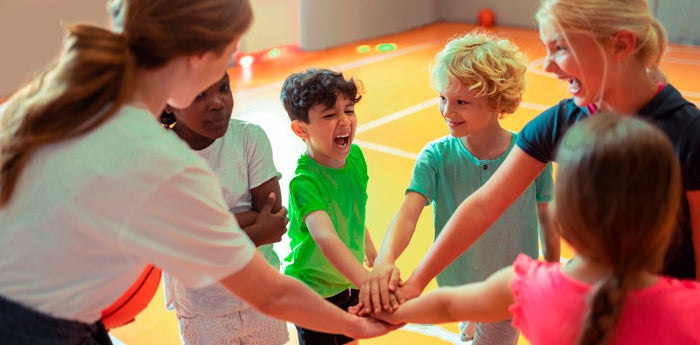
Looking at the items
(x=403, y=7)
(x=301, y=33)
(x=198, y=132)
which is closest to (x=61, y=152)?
(x=198, y=132)

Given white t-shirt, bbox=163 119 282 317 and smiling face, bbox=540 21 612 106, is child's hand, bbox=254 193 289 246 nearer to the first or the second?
white t-shirt, bbox=163 119 282 317

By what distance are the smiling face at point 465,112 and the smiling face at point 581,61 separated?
649 mm

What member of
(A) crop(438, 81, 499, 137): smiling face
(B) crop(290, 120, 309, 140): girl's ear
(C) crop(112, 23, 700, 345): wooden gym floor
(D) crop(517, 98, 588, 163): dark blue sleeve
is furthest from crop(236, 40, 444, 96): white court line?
(D) crop(517, 98, 588, 163): dark blue sleeve

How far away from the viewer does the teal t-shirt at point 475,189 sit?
284cm

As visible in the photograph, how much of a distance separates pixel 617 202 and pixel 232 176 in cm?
146

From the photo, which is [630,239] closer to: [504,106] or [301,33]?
[504,106]

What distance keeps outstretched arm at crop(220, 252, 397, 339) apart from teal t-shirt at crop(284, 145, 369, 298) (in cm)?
53

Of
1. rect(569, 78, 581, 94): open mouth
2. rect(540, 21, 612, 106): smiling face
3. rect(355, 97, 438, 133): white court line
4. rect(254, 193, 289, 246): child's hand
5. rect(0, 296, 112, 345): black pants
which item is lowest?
rect(355, 97, 438, 133): white court line

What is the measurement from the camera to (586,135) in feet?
5.20

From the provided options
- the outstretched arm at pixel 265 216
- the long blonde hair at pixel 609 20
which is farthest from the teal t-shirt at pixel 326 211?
the long blonde hair at pixel 609 20

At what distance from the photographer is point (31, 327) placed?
5.54ft

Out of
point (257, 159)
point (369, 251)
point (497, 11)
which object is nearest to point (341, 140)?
point (257, 159)

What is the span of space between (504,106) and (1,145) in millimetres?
1787

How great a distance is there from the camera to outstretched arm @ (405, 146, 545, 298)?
242 centimetres
